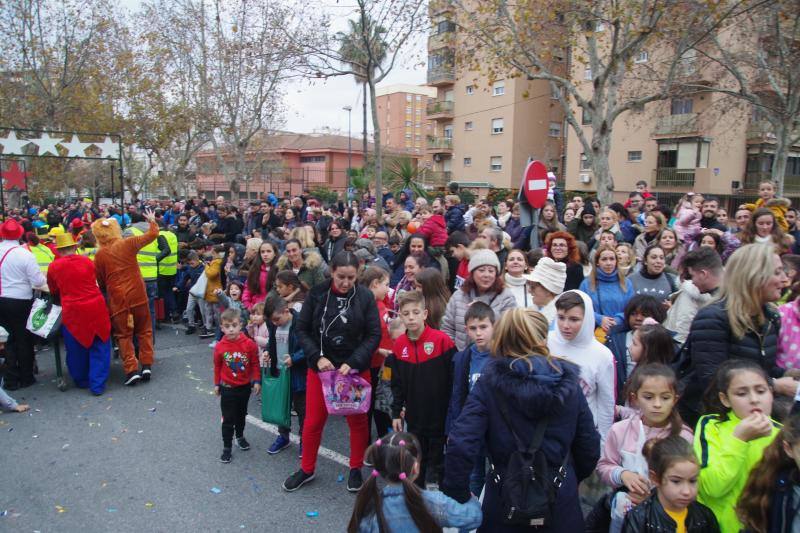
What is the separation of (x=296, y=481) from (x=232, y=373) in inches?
43.6

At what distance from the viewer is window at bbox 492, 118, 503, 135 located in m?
37.7

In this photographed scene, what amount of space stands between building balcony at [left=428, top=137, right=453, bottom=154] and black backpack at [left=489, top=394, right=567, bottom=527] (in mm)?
40238

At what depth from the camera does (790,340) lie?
2990 mm

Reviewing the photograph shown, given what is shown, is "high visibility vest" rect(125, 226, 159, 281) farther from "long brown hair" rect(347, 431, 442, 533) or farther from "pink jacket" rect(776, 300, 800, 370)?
"pink jacket" rect(776, 300, 800, 370)

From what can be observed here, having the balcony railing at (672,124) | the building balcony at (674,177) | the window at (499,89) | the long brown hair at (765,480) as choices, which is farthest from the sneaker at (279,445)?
the window at (499,89)

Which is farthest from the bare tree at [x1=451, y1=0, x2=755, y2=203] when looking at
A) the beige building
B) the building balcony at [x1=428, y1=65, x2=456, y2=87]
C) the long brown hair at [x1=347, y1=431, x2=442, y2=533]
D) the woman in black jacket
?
the beige building

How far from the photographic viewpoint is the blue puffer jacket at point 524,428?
2387 millimetres

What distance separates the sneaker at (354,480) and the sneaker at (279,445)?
97cm

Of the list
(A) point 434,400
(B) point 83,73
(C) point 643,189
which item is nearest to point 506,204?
(C) point 643,189

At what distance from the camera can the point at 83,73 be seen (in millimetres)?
21203

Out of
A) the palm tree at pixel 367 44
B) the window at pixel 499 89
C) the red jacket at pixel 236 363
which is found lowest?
the red jacket at pixel 236 363

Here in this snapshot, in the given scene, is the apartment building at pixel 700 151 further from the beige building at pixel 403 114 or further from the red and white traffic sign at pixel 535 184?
the beige building at pixel 403 114

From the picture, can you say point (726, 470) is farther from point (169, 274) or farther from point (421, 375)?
point (169, 274)

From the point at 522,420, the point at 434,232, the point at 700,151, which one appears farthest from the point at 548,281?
the point at 700,151
